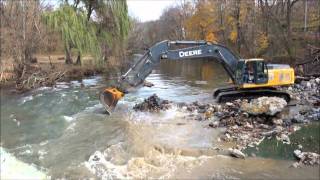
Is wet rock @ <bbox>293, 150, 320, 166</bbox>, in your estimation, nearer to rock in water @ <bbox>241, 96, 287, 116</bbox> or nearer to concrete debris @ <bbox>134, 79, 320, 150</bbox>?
concrete debris @ <bbox>134, 79, 320, 150</bbox>

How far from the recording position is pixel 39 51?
31.5m

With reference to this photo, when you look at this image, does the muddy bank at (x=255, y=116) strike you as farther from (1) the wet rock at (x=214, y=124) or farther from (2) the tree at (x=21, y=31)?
(2) the tree at (x=21, y=31)

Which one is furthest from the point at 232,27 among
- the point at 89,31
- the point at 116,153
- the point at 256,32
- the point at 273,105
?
the point at 116,153

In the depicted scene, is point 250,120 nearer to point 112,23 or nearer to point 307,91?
point 307,91

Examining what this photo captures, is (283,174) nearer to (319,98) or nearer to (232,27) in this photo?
(319,98)

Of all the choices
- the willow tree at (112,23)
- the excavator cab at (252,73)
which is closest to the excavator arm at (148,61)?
the excavator cab at (252,73)

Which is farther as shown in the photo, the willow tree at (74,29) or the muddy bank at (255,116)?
the willow tree at (74,29)

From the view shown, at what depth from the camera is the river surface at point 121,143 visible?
994 cm

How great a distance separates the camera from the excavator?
53.5ft

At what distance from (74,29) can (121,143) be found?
1908 cm

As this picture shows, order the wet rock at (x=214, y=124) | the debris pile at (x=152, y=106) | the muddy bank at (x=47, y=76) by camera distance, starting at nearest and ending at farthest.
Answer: the wet rock at (x=214, y=124), the debris pile at (x=152, y=106), the muddy bank at (x=47, y=76)

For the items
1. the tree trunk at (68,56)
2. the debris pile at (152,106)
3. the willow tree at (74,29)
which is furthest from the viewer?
the tree trunk at (68,56)

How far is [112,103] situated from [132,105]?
252 cm

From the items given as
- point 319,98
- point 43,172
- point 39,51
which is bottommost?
point 43,172
